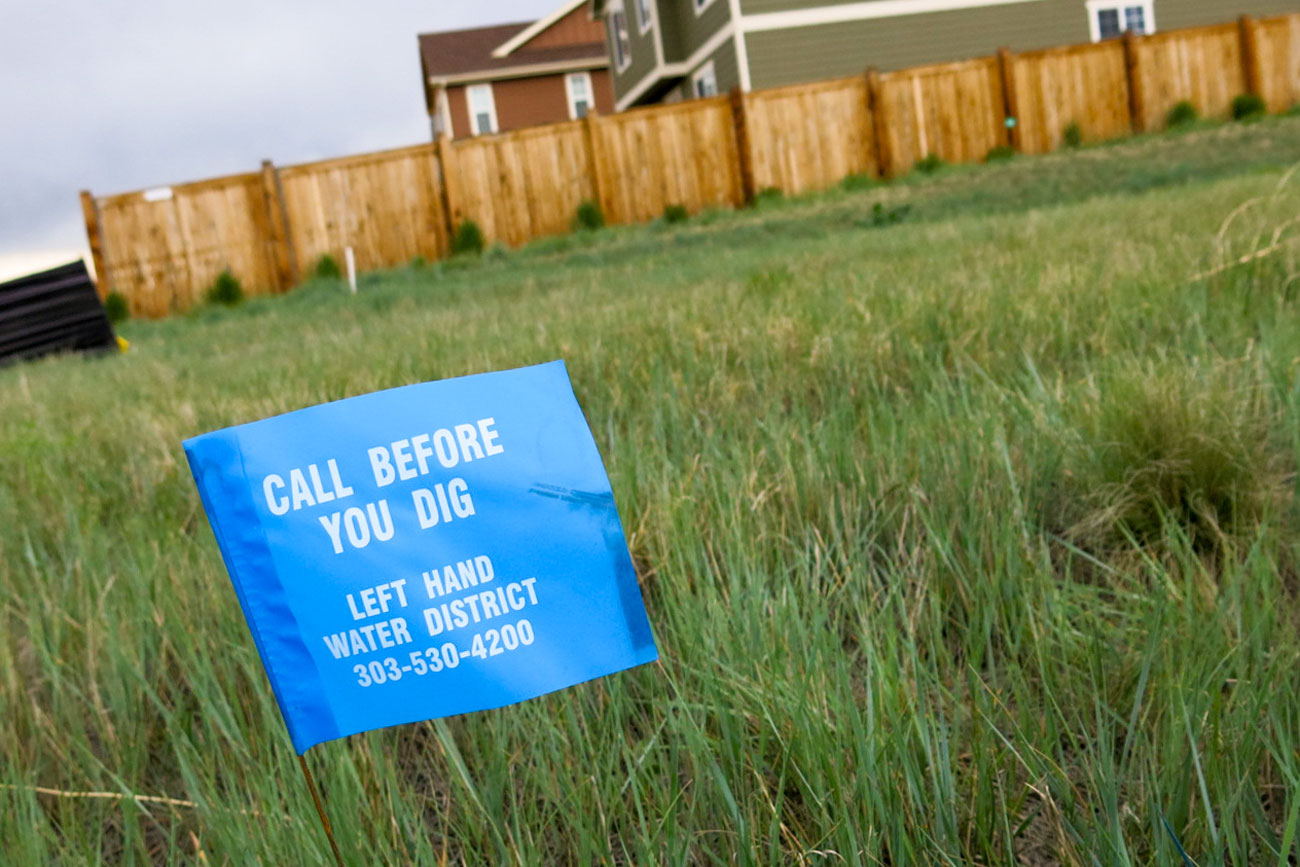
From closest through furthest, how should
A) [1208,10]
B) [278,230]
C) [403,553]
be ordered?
[403,553], [278,230], [1208,10]

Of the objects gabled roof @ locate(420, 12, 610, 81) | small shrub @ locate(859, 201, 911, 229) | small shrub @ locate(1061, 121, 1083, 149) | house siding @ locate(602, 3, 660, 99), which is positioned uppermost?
gabled roof @ locate(420, 12, 610, 81)

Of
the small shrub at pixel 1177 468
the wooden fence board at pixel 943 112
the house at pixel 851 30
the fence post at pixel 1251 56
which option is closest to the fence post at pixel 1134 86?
the fence post at pixel 1251 56

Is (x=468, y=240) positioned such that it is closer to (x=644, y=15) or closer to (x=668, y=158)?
(x=668, y=158)

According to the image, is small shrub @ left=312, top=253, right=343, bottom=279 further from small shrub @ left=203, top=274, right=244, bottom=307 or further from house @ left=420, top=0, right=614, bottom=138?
house @ left=420, top=0, right=614, bottom=138

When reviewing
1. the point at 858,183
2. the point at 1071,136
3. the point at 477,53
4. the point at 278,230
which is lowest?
the point at 858,183

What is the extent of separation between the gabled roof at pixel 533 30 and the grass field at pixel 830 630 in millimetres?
33256

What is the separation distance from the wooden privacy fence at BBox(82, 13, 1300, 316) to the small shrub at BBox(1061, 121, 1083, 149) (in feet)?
0.51

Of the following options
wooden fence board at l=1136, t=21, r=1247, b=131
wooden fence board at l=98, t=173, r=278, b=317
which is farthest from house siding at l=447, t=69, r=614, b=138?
wooden fence board at l=1136, t=21, r=1247, b=131

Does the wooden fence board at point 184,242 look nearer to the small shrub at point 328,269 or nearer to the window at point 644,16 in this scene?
the small shrub at point 328,269

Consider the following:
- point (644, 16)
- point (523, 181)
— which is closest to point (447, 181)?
point (523, 181)

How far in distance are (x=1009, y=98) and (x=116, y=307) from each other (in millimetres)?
16357

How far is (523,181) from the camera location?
59.7 feet

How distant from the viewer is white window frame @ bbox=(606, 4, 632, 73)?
2798cm

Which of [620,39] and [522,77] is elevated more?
[522,77]
